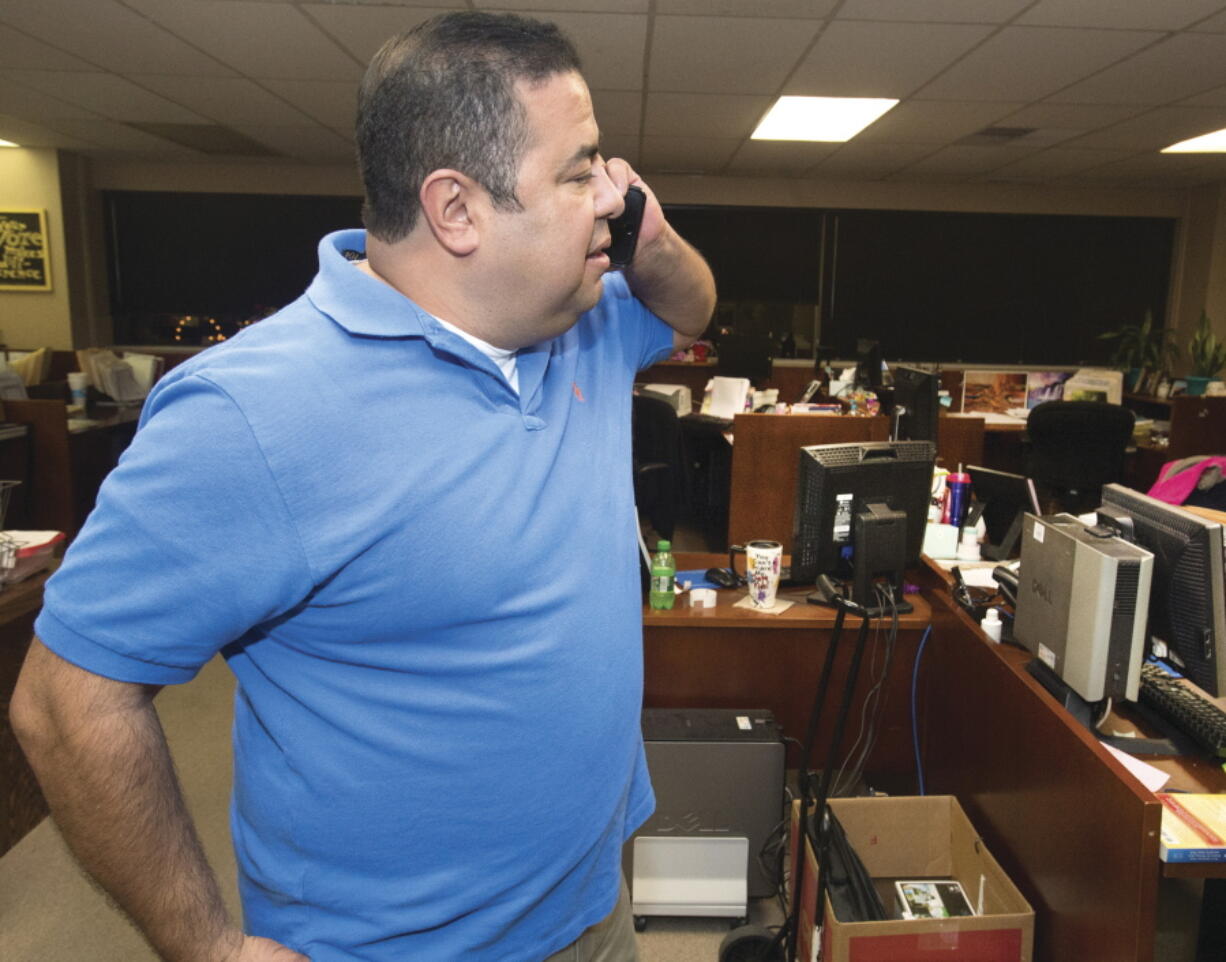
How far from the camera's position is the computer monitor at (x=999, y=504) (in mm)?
2564

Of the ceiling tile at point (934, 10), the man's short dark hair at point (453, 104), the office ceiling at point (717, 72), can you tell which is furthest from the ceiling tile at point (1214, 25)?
the man's short dark hair at point (453, 104)

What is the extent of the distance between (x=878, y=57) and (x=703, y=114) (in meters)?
1.47

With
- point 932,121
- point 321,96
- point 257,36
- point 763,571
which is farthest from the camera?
point 932,121

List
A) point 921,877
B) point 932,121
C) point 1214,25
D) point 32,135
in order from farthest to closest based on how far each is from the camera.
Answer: point 32,135, point 932,121, point 1214,25, point 921,877

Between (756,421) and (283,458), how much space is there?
2.61m

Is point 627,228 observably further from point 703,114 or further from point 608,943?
point 703,114

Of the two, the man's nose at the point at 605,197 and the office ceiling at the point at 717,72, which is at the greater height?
the office ceiling at the point at 717,72

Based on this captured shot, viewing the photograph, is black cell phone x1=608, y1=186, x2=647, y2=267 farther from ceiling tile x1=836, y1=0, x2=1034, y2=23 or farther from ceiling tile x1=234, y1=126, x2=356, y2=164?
ceiling tile x1=234, y1=126, x2=356, y2=164

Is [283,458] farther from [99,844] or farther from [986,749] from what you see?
[986,749]

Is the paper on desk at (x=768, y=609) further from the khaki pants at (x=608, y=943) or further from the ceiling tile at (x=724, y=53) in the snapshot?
the ceiling tile at (x=724, y=53)

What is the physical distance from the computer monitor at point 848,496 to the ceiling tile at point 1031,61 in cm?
252

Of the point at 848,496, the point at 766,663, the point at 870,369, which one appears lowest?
the point at 766,663

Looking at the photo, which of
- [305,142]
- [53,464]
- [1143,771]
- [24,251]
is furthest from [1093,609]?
[24,251]

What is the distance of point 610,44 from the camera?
152 inches
